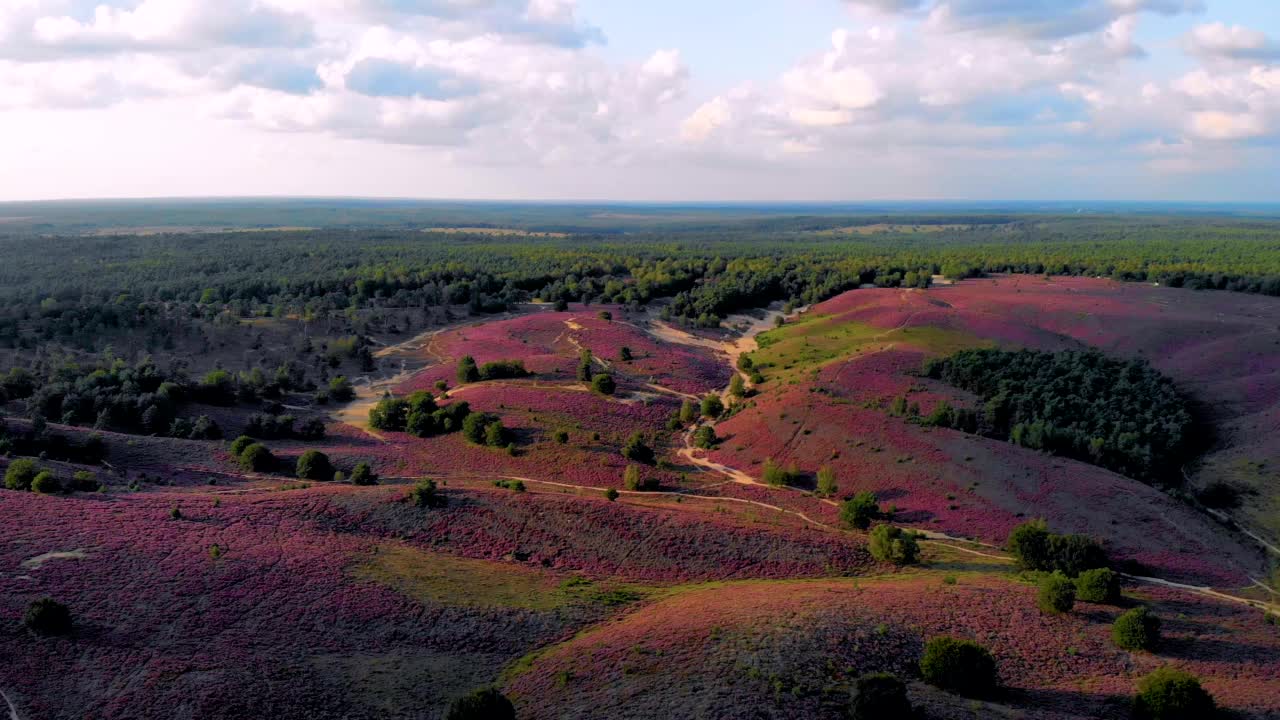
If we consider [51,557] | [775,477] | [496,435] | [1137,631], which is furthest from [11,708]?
[775,477]

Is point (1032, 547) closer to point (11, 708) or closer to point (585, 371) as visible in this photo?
point (11, 708)

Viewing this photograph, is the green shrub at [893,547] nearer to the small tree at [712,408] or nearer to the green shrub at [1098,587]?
the green shrub at [1098,587]

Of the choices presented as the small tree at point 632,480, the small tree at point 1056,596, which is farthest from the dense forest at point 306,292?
the small tree at point 632,480

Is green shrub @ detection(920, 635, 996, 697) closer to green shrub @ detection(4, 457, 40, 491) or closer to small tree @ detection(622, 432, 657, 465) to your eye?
small tree @ detection(622, 432, 657, 465)

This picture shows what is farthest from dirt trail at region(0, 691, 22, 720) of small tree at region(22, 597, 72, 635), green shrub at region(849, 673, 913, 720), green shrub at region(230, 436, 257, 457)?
green shrub at region(230, 436, 257, 457)

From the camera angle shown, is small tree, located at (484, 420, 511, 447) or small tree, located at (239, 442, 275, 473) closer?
small tree, located at (239, 442, 275, 473)

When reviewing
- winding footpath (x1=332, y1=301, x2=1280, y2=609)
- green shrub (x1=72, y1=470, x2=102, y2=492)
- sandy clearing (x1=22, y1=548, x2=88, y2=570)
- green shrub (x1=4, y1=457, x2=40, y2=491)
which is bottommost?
winding footpath (x1=332, y1=301, x2=1280, y2=609)
